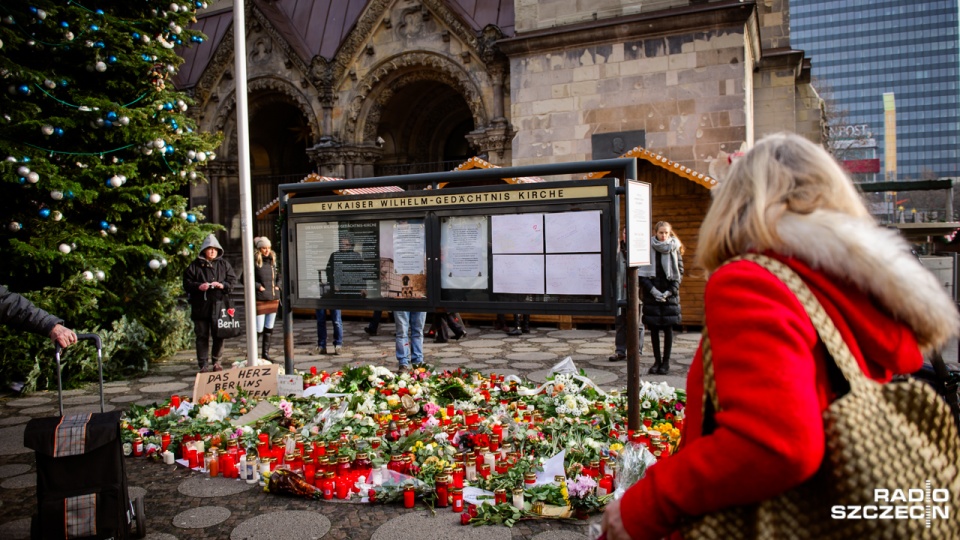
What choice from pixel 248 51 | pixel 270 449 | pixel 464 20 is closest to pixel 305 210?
pixel 270 449

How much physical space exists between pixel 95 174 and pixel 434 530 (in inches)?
272

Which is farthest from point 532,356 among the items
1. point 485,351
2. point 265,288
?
point 265,288

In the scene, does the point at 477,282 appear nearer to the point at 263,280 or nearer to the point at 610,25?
the point at 263,280

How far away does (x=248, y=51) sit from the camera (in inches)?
707

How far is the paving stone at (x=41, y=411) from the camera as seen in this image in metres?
6.50

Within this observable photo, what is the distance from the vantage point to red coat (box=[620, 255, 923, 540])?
1255 mm

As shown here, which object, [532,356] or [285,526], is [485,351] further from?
[285,526]

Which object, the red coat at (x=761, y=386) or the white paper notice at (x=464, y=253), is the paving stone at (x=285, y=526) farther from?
the red coat at (x=761, y=386)

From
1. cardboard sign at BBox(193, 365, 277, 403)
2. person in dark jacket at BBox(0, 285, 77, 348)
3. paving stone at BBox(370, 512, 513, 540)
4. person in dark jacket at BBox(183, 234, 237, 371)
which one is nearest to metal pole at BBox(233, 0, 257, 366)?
cardboard sign at BBox(193, 365, 277, 403)

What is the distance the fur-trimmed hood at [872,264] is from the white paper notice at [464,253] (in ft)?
13.5

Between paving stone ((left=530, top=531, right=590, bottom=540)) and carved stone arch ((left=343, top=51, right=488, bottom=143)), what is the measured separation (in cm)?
1212

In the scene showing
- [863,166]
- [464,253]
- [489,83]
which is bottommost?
[464,253]

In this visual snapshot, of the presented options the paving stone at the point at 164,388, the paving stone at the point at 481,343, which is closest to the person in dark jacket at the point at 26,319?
the paving stone at the point at 164,388

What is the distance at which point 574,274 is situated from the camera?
198 inches
